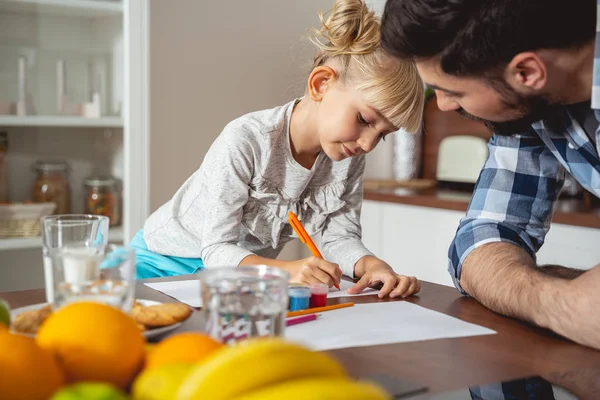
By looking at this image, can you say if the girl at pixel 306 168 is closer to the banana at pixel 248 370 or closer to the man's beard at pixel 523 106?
the man's beard at pixel 523 106

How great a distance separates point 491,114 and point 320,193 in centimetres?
60

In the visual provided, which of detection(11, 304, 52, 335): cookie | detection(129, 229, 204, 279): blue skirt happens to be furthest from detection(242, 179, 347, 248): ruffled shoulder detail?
detection(11, 304, 52, 335): cookie

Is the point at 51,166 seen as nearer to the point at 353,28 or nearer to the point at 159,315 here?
the point at 353,28

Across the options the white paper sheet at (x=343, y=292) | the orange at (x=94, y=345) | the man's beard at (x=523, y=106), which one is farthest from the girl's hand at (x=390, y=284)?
the orange at (x=94, y=345)

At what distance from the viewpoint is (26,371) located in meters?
0.45

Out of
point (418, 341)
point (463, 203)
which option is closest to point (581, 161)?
point (418, 341)

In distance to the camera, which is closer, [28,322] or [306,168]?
[28,322]

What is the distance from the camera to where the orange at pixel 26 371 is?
17.6 inches

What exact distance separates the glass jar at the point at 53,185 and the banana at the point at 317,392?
86.7 inches

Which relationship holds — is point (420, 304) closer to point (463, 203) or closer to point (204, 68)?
point (463, 203)

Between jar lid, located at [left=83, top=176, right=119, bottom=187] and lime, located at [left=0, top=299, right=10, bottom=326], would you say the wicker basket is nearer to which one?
jar lid, located at [left=83, top=176, right=119, bottom=187]

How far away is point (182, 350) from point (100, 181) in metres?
2.10

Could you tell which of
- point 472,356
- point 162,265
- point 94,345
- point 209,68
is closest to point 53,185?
point 209,68

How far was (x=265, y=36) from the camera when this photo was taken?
2.84 metres
